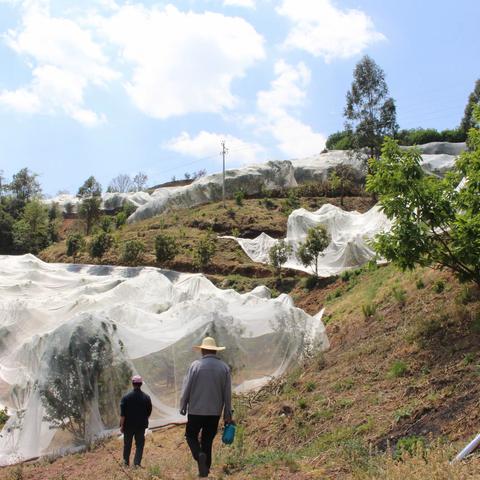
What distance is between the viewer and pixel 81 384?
9117 mm

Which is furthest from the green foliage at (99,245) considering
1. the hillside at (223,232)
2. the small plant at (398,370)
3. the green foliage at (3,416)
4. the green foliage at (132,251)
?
the small plant at (398,370)

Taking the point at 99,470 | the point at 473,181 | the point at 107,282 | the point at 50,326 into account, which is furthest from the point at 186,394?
the point at 107,282

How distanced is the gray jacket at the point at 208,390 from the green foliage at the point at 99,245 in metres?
22.0

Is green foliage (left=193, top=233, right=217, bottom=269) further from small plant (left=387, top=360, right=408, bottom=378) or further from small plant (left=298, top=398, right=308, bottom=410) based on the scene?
small plant (left=387, top=360, right=408, bottom=378)

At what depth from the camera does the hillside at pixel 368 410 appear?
5383 mm

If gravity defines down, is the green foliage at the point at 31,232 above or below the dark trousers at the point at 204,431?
above

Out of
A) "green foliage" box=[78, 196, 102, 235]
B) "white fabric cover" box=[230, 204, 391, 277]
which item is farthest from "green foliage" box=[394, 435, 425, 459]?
"green foliage" box=[78, 196, 102, 235]

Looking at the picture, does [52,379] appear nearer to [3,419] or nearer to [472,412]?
[3,419]

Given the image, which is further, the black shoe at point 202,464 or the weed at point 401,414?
the weed at point 401,414

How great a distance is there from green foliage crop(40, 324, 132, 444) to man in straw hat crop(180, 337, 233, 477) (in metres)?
4.12

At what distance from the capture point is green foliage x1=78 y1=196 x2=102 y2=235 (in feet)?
116

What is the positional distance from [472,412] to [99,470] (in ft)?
15.3

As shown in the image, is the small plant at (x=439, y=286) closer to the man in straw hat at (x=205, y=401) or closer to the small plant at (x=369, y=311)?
the small plant at (x=369, y=311)

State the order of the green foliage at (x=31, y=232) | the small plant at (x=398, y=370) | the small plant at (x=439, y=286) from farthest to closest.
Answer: the green foliage at (x=31, y=232) < the small plant at (x=439, y=286) < the small plant at (x=398, y=370)
